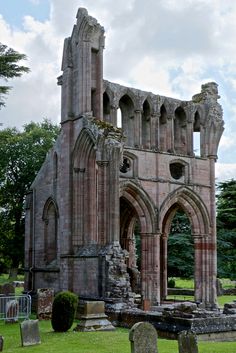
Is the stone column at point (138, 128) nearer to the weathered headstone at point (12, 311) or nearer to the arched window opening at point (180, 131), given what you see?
the arched window opening at point (180, 131)

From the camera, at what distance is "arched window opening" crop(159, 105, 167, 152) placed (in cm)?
3163

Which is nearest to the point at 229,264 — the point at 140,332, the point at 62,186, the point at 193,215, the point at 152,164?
the point at 193,215

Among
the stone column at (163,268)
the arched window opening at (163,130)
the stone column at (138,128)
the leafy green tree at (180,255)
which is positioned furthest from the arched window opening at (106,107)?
the leafy green tree at (180,255)

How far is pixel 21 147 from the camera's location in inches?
1756

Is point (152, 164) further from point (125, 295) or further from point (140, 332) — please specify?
point (140, 332)

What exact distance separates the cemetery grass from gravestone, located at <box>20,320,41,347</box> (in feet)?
0.63

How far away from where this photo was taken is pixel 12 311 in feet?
69.5

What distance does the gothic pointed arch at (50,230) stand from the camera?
3081 centimetres

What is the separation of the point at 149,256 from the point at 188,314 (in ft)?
38.0

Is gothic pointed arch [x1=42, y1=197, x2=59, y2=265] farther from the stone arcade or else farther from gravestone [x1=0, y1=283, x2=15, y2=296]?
gravestone [x1=0, y1=283, x2=15, y2=296]

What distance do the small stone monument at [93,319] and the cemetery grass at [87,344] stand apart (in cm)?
46

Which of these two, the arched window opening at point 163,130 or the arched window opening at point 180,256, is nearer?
the arched window opening at point 163,130

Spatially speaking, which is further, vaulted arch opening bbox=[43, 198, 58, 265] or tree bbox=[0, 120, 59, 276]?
tree bbox=[0, 120, 59, 276]

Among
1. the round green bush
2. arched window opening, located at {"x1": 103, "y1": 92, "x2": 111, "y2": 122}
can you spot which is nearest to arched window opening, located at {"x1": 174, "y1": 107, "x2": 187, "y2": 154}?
arched window opening, located at {"x1": 103, "y1": 92, "x2": 111, "y2": 122}
